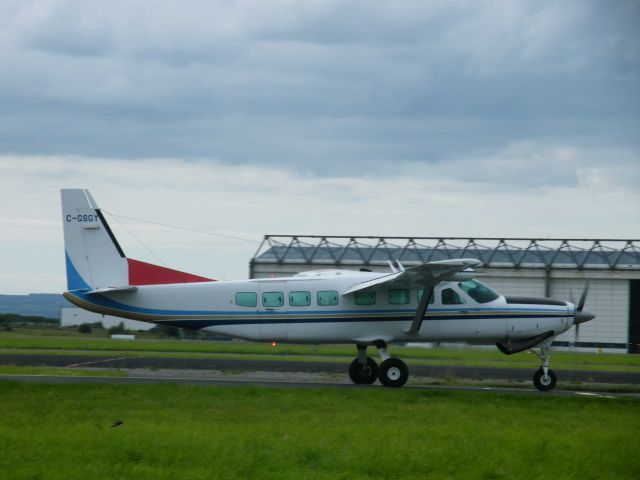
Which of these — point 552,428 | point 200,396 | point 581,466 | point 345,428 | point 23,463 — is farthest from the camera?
point 200,396

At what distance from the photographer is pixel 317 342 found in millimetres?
22781

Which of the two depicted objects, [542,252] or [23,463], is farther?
[542,252]

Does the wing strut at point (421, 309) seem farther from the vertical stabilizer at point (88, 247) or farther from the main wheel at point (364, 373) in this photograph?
the vertical stabilizer at point (88, 247)

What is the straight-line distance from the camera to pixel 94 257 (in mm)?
22344

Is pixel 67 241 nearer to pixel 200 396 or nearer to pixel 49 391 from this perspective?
pixel 49 391

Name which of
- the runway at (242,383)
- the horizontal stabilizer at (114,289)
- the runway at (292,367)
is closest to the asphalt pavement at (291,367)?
the runway at (292,367)

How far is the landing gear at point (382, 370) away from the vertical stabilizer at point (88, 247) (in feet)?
21.9

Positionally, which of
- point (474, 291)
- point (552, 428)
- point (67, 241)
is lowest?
point (552, 428)

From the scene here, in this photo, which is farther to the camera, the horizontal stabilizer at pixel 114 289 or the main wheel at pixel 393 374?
the main wheel at pixel 393 374

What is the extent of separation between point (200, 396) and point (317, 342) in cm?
526

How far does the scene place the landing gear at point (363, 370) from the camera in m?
23.1

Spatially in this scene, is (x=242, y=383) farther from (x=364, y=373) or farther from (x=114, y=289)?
(x=114, y=289)

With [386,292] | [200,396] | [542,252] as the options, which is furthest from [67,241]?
[542,252]

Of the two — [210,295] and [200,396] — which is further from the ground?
[210,295]
